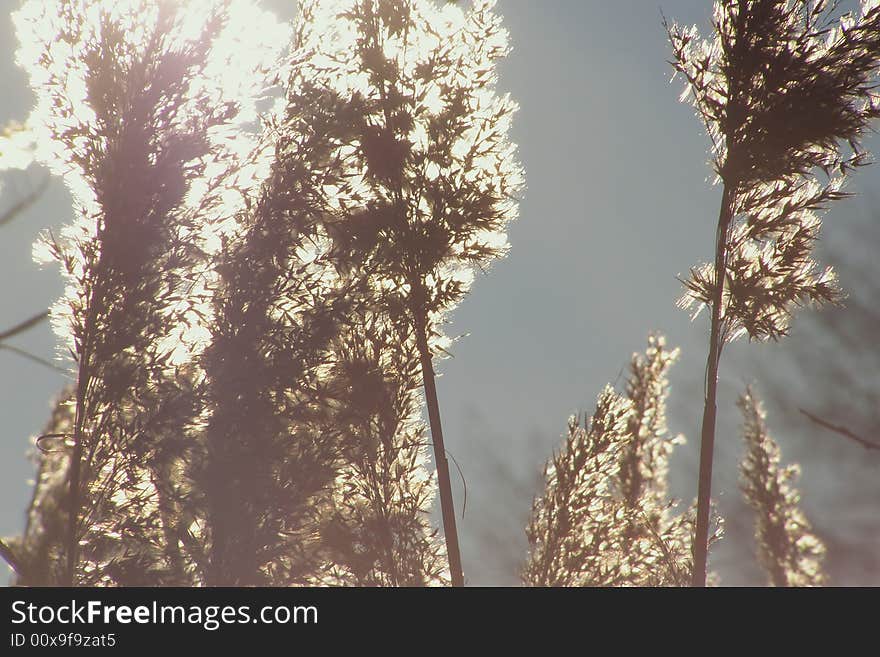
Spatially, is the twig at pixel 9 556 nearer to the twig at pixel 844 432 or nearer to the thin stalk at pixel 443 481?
the thin stalk at pixel 443 481

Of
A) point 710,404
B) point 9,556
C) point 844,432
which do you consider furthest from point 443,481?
point 844,432

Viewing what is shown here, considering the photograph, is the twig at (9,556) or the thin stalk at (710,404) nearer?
the twig at (9,556)

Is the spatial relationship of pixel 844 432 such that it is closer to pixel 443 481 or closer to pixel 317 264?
pixel 443 481

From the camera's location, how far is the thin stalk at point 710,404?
4.60 meters

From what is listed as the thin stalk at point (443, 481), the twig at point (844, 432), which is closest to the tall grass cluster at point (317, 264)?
the thin stalk at point (443, 481)

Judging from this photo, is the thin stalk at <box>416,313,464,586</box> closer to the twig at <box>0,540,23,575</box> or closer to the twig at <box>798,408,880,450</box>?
the twig at <box>0,540,23,575</box>

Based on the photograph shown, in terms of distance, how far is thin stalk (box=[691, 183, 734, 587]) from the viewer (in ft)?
15.1

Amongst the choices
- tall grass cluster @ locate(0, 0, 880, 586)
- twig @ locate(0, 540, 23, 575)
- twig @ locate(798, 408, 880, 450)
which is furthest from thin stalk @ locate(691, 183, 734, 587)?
twig @ locate(0, 540, 23, 575)

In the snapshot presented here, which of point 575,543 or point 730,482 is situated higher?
point 730,482

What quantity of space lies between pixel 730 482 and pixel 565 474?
617cm
